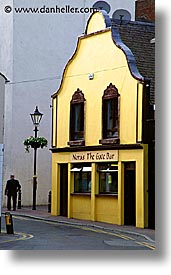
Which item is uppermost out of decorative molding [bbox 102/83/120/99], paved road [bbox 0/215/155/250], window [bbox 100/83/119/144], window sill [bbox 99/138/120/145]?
decorative molding [bbox 102/83/120/99]

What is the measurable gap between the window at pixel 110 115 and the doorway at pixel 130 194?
37.9 inches

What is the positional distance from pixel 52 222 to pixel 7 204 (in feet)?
6.44

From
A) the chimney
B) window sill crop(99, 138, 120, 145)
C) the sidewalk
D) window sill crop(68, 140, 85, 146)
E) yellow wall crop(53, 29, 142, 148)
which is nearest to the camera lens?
the sidewalk

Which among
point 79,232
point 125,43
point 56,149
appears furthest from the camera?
point 56,149

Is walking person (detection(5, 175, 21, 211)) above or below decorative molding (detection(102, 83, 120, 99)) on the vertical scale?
below

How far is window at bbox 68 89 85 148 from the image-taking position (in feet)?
73.4

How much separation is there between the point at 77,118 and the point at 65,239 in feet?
21.8

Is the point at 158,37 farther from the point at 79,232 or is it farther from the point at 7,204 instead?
the point at 7,204

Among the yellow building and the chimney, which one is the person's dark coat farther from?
the chimney

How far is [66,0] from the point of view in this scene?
51.6 ft

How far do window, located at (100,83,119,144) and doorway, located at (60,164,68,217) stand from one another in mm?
2505

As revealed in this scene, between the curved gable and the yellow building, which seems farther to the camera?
the curved gable

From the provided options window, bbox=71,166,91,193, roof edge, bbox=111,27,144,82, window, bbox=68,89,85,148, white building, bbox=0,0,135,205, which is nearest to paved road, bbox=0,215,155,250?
window, bbox=71,166,91,193
